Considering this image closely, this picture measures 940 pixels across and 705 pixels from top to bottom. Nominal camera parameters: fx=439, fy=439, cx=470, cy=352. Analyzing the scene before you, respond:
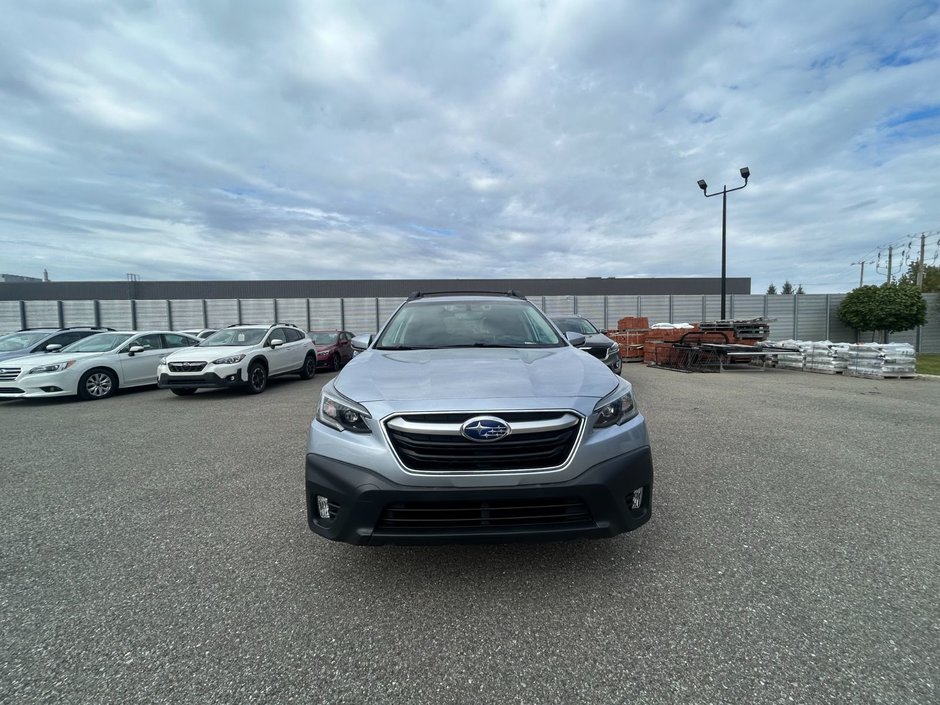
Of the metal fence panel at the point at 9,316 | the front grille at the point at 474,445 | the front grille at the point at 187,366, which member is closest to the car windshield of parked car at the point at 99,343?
the front grille at the point at 187,366

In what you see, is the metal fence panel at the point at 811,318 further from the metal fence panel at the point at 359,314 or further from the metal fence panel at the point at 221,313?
the metal fence panel at the point at 221,313

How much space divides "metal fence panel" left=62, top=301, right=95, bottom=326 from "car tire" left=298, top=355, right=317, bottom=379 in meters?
18.0

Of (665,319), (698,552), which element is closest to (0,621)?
(698,552)

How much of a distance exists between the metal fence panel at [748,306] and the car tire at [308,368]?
69.4ft

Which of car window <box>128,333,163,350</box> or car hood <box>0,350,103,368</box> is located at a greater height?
car window <box>128,333,163,350</box>

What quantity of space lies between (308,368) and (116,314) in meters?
18.1

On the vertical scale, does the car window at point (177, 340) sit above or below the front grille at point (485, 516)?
above

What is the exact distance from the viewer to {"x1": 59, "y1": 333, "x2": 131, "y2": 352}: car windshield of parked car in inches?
375

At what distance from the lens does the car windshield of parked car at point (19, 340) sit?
10664 mm

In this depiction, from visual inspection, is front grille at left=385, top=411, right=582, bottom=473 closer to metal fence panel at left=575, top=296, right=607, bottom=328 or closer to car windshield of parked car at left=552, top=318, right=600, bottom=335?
car windshield of parked car at left=552, top=318, right=600, bottom=335

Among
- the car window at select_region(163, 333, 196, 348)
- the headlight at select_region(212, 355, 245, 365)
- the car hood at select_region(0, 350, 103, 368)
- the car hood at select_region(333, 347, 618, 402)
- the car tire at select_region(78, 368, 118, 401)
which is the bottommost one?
the car tire at select_region(78, 368, 118, 401)

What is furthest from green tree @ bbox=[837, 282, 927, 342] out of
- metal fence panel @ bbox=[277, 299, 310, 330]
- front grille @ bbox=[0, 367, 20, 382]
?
front grille @ bbox=[0, 367, 20, 382]

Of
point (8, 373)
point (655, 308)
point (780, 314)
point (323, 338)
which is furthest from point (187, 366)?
point (780, 314)

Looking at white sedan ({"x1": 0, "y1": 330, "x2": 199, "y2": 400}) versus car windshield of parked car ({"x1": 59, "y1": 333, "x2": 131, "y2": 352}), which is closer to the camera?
white sedan ({"x1": 0, "y1": 330, "x2": 199, "y2": 400})
